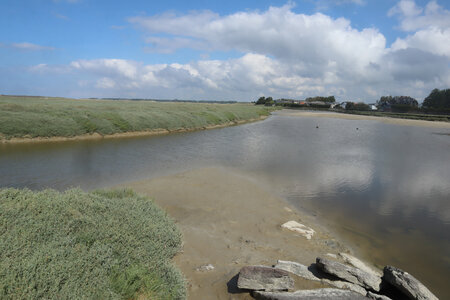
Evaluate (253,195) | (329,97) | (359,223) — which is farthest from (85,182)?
(329,97)

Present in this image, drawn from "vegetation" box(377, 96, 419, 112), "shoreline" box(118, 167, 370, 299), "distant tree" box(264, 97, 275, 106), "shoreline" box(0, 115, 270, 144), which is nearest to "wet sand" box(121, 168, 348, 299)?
→ "shoreline" box(118, 167, 370, 299)

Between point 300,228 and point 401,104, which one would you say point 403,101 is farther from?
point 300,228

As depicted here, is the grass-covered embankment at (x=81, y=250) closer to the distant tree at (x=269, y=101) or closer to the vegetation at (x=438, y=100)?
the vegetation at (x=438, y=100)

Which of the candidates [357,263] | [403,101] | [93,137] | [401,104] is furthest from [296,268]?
[403,101]

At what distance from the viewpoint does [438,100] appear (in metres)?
102

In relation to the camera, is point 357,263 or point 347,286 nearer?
point 347,286

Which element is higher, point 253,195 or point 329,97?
point 329,97

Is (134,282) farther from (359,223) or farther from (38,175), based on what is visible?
(38,175)

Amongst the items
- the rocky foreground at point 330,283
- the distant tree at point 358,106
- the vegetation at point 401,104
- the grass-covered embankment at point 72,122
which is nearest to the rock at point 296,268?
the rocky foreground at point 330,283

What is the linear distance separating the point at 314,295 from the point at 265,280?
949 mm

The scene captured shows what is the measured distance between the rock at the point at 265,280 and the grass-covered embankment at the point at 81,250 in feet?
4.19

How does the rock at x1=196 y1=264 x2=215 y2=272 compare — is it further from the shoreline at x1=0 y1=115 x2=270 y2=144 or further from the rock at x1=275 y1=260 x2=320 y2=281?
the shoreline at x1=0 y1=115 x2=270 y2=144

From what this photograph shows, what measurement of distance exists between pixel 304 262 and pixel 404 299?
2.13 meters

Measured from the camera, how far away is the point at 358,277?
Result: 19.4ft
